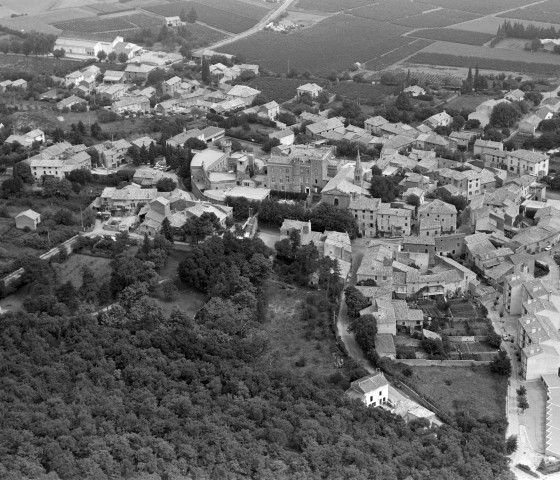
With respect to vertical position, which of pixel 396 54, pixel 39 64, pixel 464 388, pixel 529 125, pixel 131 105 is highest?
pixel 529 125

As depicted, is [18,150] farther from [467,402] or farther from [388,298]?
[467,402]

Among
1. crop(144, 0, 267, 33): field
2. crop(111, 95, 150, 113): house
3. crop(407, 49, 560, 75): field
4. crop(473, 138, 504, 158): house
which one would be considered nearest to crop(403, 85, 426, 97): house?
crop(407, 49, 560, 75): field

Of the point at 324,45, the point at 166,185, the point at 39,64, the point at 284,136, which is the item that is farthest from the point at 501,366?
the point at 324,45

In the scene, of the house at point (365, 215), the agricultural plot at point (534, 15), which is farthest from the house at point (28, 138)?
the agricultural plot at point (534, 15)

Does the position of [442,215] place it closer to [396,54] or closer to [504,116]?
[504,116]

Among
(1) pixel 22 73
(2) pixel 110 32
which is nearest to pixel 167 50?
(2) pixel 110 32

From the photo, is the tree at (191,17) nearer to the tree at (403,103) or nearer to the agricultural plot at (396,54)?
the agricultural plot at (396,54)

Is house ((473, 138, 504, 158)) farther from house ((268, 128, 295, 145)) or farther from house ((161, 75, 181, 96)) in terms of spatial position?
house ((161, 75, 181, 96))
